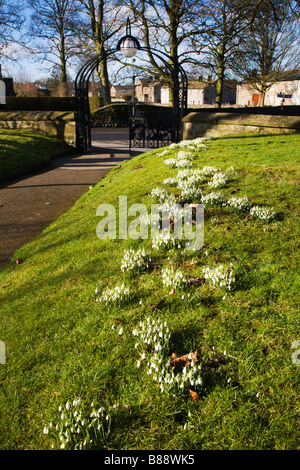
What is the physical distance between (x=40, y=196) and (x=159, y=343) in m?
7.00

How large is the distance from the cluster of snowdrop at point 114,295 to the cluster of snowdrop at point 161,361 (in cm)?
47

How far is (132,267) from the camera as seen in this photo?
3.69 metres

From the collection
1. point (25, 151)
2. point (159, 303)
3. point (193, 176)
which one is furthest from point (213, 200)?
point (25, 151)

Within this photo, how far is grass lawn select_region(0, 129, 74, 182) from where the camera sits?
11461 millimetres

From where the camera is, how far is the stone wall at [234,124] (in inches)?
475

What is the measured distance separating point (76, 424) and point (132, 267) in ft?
6.27

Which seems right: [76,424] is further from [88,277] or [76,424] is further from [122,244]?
[122,244]

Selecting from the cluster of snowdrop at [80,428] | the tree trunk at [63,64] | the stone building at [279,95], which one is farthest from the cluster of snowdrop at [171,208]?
the stone building at [279,95]

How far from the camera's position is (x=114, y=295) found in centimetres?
319

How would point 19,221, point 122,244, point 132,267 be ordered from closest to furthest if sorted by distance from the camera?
point 132,267 → point 122,244 → point 19,221

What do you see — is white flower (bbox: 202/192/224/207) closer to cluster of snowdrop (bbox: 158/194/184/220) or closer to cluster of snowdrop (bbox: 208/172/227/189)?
cluster of snowdrop (bbox: 158/194/184/220)

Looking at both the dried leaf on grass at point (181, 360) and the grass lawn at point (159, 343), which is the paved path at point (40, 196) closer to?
the grass lawn at point (159, 343)

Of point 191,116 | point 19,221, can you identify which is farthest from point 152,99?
point 19,221

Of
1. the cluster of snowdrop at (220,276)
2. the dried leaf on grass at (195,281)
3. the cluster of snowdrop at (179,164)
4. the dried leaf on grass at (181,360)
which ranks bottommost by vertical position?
the dried leaf on grass at (181,360)
